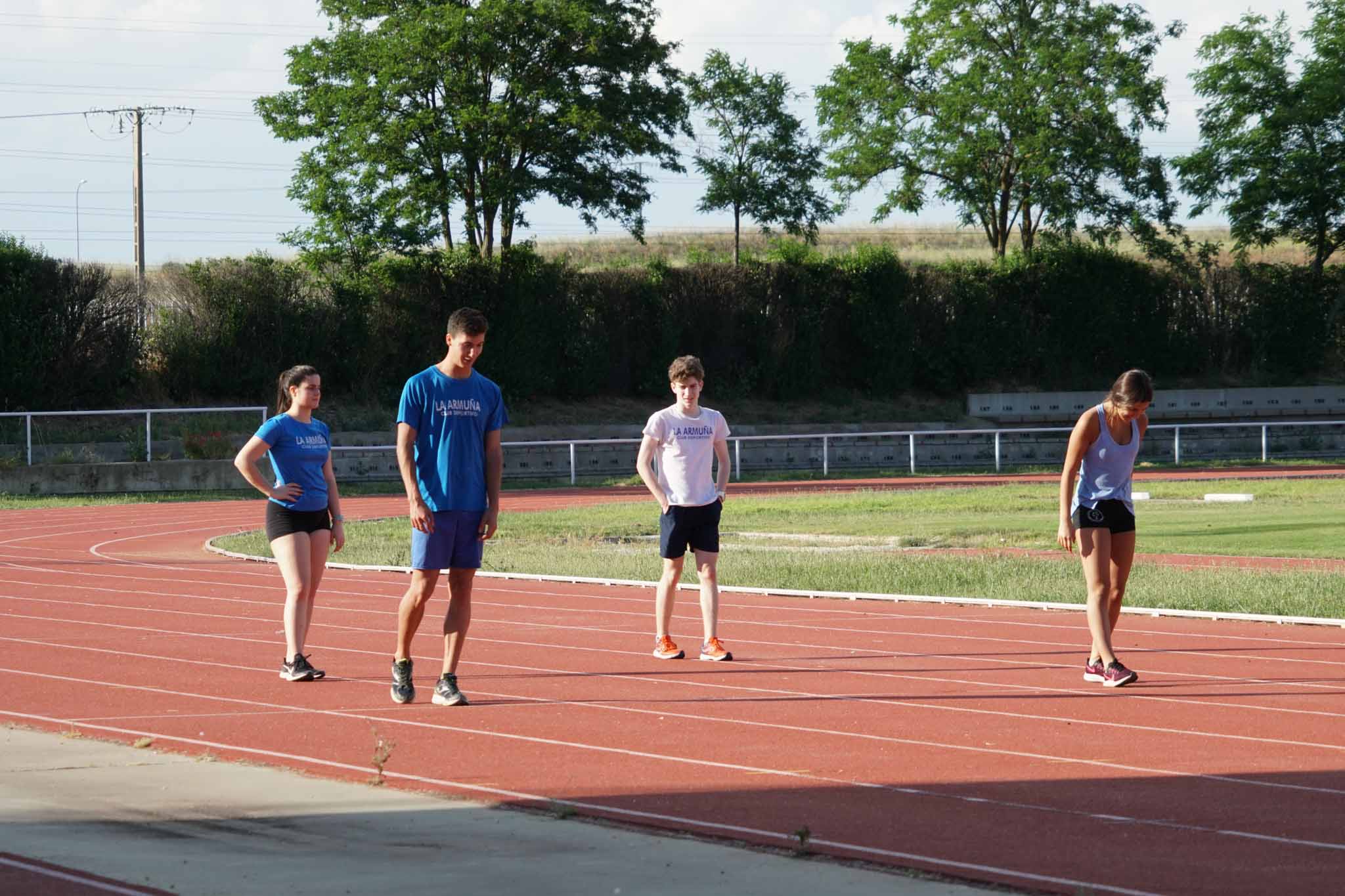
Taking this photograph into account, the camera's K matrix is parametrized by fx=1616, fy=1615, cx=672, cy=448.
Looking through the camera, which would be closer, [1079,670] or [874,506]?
[1079,670]

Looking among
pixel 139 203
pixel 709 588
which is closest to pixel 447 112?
pixel 139 203

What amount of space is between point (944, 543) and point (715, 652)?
8.86 m

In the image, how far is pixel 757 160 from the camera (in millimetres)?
53344

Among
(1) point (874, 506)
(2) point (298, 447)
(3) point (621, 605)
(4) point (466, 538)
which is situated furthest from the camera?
(1) point (874, 506)

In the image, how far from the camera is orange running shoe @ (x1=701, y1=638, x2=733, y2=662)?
397 inches

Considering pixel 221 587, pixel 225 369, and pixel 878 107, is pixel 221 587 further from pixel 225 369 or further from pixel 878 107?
pixel 878 107

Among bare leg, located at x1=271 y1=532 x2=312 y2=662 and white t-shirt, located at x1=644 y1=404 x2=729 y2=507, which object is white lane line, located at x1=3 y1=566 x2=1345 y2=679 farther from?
bare leg, located at x1=271 y1=532 x2=312 y2=662

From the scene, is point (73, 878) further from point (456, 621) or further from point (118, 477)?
point (118, 477)

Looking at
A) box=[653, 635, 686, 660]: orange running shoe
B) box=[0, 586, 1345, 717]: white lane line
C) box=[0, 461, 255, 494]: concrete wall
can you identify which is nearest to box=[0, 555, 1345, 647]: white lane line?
box=[0, 586, 1345, 717]: white lane line

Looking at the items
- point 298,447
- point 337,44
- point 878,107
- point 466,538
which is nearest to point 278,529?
point 298,447

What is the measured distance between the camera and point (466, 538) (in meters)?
8.24

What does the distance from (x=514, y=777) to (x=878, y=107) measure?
150ft

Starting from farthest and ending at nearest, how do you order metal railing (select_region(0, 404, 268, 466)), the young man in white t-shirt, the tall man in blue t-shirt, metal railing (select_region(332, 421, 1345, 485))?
metal railing (select_region(332, 421, 1345, 485)) → metal railing (select_region(0, 404, 268, 466)) → the young man in white t-shirt → the tall man in blue t-shirt

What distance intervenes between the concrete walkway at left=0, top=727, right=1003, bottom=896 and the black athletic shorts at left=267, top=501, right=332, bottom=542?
2607 mm
